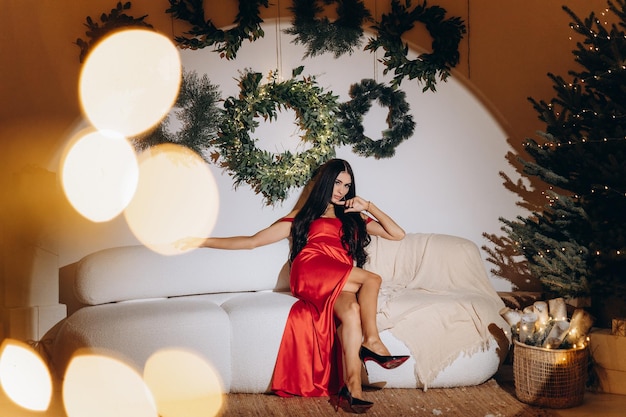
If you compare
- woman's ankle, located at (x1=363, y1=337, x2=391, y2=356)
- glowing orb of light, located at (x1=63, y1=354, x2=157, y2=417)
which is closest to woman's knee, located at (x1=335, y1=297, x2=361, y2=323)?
woman's ankle, located at (x1=363, y1=337, x2=391, y2=356)

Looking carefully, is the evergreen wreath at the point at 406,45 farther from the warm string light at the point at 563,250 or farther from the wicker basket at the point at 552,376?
the wicker basket at the point at 552,376

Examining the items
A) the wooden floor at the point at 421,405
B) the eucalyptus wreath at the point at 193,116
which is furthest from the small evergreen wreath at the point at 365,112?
the wooden floor at the point at 421,405

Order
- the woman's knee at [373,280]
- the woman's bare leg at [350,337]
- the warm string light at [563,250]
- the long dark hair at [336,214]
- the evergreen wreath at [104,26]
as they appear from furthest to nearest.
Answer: the evergreen wreath at [104,26] < the long dark hair at [336,214] < the woman's knee at [373,280] < the warm string light at [563,250] < the woman's bare leg at [350,337]

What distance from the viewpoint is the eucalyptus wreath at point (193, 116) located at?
4.28 metres

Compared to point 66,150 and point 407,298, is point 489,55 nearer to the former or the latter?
point 407,298

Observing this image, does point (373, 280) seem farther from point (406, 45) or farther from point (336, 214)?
point (406, 45)

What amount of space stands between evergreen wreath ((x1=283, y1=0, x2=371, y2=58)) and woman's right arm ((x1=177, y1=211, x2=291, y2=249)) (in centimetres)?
139

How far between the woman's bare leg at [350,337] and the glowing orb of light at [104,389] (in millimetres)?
1038

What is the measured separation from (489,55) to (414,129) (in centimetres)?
84

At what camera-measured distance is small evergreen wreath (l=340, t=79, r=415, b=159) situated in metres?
4.42

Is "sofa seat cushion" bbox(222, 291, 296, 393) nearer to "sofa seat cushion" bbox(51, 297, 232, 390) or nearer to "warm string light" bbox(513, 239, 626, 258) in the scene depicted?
"sofa seat cushion" bbox(51, 297, 232, 390)

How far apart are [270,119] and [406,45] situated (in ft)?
3.90

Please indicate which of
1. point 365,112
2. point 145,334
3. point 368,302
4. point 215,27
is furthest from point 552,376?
point 215,27

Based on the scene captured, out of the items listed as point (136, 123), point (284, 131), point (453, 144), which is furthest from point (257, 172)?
point (453, 144)
